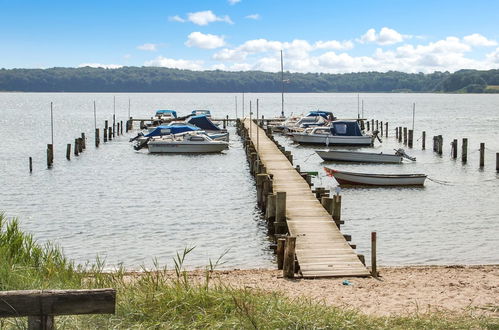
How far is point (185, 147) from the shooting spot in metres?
47.7

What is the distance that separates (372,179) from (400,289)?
18.9 m

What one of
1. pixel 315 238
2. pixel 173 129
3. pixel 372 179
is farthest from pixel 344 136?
pixel 315 238

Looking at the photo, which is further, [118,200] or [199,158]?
[199,158]

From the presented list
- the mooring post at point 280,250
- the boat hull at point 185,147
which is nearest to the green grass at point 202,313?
the mooring post at point 280,250

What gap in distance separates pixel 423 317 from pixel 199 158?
119ft

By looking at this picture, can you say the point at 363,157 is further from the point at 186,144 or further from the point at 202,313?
the point at 202,313

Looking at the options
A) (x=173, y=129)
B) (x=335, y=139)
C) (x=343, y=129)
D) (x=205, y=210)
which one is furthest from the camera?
(x=343, y=129)

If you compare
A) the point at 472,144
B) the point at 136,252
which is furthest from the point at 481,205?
the point at 472,144

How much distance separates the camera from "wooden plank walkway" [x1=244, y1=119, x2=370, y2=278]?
1468cm

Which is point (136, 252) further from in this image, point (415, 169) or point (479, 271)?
point (415, 169)

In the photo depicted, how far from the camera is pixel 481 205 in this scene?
2878 cm

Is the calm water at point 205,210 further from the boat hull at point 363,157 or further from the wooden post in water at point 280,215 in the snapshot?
the wooden post in water at point 280,215

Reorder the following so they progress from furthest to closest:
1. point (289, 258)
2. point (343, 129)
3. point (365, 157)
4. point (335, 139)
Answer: point (343, 129)
point (335, 139)
point (365, 157)
point (289, 258)

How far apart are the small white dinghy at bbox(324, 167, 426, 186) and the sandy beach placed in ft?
51.9
